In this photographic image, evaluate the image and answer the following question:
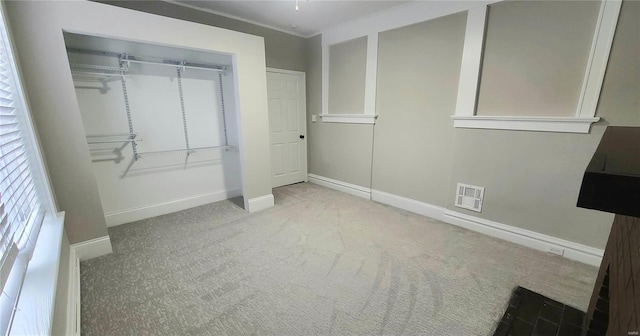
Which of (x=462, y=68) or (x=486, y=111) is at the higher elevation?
(x=462, y=68)

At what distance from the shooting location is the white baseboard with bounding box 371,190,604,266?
7.00 ft

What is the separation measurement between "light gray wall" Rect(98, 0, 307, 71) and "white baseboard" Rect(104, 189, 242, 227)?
2.08 m

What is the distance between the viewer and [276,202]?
11.6 ft

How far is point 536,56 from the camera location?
2.16 metres

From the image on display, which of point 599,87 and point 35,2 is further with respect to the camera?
point 599,87

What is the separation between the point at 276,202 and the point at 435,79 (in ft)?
8.32

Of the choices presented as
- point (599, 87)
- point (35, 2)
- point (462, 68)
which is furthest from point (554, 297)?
point (35, 2)

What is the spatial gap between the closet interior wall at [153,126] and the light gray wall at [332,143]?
1366 millimetres

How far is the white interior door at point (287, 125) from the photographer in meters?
3.94

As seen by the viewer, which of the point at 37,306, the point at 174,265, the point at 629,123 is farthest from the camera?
the point at 174,265

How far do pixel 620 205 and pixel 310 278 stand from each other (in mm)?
1807

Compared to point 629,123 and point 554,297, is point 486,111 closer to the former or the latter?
point 629,123

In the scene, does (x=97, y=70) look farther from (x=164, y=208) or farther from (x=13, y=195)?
(x=13, y=195)

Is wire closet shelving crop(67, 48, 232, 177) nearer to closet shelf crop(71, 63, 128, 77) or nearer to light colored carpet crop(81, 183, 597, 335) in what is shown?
closet shelf crop(71, 63, 128, 77)
